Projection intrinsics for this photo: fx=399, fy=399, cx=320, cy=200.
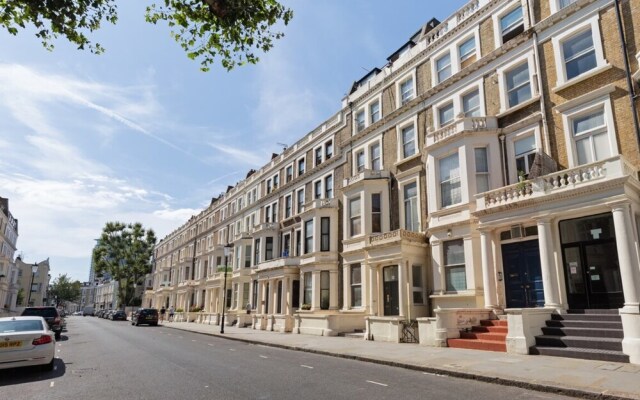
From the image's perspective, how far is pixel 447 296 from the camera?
16188 millimetres

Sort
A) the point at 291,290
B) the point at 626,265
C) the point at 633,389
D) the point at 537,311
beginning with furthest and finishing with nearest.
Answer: the point at 291,290 < the point at 537,311 < the point at 626,265 < the point at 633,389

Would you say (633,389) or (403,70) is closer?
(633,389)

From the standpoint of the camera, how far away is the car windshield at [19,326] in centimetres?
975

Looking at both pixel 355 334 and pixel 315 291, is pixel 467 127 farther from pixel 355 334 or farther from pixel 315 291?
pixel 315 291

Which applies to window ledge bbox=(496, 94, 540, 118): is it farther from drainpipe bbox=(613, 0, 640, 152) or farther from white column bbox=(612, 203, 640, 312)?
white column bbox=(612, 203, 640, 312)

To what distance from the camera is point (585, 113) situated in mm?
13656

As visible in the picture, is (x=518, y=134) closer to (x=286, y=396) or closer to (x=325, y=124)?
(x=286, y=396)

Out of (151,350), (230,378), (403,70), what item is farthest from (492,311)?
(403,70)

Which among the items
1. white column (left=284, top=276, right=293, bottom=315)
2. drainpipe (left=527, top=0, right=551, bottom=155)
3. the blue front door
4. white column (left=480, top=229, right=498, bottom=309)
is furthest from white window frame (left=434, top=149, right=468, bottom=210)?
white column (left=284, top=276, right=293, bottom=315)

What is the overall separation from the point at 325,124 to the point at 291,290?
12233 millimetres

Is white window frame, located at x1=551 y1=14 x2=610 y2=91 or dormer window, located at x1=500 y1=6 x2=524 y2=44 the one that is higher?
dormer window, located at x1=500 y1=6 x2=524 y2=44

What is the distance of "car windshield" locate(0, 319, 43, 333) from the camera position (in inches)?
384

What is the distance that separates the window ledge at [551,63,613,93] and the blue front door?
5591 mm

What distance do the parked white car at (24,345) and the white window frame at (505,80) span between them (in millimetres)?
17119
